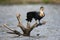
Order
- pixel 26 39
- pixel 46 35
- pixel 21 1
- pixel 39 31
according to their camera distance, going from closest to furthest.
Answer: pixel 26 39, pixel 46 35, pixel 39 31, pixel 21 1

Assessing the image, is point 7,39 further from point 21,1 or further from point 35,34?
point 21,1

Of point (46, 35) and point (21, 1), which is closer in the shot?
point (46, 35)

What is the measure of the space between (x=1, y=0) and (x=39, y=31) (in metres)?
24.4

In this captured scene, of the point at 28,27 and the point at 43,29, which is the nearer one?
the point at 28,27

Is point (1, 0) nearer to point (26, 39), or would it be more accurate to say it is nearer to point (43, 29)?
point (43, 29)

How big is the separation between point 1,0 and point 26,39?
86.2 ft

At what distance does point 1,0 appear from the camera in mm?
36625

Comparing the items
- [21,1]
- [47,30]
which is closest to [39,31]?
[47,30]

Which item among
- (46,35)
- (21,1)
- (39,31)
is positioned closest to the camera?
(46,35)

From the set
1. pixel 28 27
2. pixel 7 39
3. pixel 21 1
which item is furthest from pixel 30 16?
pixel 21 1

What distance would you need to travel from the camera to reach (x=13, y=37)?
11141 millimetres

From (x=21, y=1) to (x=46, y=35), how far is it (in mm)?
24545

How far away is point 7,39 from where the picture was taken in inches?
425

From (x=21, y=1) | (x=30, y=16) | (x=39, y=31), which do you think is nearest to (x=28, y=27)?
(x=30, y=16)
